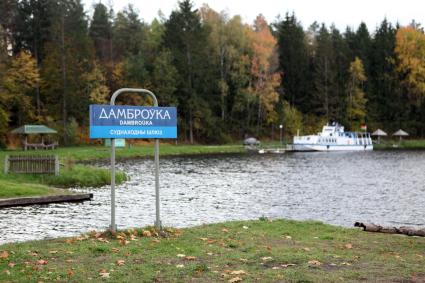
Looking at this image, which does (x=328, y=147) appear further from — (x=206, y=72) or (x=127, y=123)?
(x=127, y=123)

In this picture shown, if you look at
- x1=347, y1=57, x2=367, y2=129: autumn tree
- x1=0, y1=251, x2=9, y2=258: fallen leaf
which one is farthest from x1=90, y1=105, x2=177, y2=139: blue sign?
x1=347, y1=57, x2=367, y2=129: autumn tree

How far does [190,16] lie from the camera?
310 ft

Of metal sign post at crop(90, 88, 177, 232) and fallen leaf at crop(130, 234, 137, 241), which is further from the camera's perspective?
metal sign post at crop(90, 88, 177, 232)

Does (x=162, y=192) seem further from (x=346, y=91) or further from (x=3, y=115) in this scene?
(x=346, y=91)

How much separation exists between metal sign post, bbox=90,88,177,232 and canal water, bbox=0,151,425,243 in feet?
17.7

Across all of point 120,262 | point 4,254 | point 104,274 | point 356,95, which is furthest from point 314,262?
point 356,95

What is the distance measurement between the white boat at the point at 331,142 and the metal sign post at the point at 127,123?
75535mm

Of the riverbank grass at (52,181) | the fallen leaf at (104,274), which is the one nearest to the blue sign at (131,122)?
the fallen leaf at (104,274)

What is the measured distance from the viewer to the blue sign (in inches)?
547

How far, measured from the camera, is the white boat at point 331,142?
295ft

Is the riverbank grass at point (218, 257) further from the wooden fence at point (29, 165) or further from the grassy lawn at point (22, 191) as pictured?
the wooden fence at point (29, 165)

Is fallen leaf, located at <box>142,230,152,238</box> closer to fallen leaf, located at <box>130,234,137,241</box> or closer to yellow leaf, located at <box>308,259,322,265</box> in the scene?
fallen leaf, located at <box>130,234,137,241</box>

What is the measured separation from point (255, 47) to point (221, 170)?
50.9 meters

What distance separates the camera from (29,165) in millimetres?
33875
